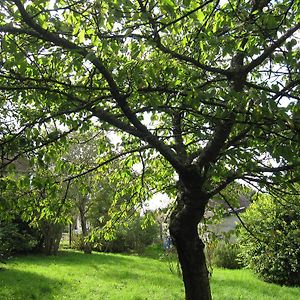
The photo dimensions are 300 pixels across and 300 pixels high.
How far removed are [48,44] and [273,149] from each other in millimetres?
2390

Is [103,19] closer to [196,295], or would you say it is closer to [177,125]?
[177,125]

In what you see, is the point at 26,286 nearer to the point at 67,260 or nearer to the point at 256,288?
the point at 256,288

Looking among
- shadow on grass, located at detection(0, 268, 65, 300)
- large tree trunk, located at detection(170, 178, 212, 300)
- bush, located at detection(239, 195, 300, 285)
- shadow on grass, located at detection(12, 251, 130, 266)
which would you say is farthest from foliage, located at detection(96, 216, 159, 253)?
large tree trunk, located at detection(170, 178, 212, 300)

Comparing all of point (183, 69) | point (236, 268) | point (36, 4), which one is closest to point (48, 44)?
point (36, 4)

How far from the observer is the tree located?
2.95 m

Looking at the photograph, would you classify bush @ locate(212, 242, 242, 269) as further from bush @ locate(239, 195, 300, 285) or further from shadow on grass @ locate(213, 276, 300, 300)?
shadow on grass @ locate(213, 276, 300, 300)

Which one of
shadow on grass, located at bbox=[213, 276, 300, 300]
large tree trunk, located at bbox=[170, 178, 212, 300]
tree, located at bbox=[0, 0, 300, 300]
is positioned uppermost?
tree, located at bbox=[0, 0, 300, 300]

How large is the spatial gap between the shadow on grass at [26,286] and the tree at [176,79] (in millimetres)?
7059

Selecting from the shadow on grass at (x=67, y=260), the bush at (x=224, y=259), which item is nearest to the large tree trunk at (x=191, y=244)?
the shadow on grass at (x=67, y=260)

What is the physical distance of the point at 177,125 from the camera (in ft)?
15.7

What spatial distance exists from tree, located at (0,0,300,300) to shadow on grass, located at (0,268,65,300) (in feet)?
23.2

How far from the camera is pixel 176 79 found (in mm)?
4098

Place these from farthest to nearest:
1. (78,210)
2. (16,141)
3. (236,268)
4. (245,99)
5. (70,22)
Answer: (78,210) → (236,268) → (16,141) → (70,22) → (245,99)

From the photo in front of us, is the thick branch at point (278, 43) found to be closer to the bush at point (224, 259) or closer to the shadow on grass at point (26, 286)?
the shadow on grass at point (26, 286)
